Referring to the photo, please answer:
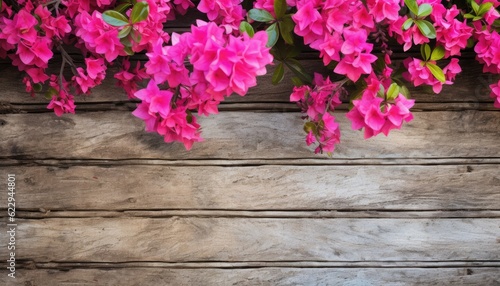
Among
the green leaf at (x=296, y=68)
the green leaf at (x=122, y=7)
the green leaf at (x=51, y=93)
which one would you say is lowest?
the green leaf at (x=296, y=68)

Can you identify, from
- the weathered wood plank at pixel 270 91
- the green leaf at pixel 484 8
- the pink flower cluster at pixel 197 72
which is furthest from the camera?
the weathered wood plank at pixel 270 91

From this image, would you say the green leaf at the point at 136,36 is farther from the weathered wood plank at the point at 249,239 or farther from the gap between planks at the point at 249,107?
the weathered wood plank at the point at 249,239

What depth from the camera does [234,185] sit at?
1.52 m

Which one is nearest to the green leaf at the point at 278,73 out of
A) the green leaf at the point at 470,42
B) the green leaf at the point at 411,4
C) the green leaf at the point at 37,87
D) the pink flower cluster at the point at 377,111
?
the pink flower cluster at the point at 377,111

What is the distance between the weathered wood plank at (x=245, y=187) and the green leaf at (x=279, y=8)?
1.55ft

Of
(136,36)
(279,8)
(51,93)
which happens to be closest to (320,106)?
(279,8)

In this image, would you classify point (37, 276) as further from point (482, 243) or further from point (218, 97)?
point (482, 243)

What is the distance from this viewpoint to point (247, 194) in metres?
1.52

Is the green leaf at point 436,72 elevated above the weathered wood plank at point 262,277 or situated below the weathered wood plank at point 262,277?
above

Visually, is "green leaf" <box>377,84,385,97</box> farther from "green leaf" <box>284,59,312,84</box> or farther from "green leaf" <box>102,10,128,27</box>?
"green leaf" <box>102,10,128,27</box>

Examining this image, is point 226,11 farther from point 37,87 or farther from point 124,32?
point 37,87

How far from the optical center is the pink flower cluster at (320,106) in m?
1.32

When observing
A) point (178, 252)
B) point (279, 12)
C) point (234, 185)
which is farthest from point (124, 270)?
point (279, 12)

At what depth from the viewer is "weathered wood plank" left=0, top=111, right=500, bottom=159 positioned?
1508 mm
